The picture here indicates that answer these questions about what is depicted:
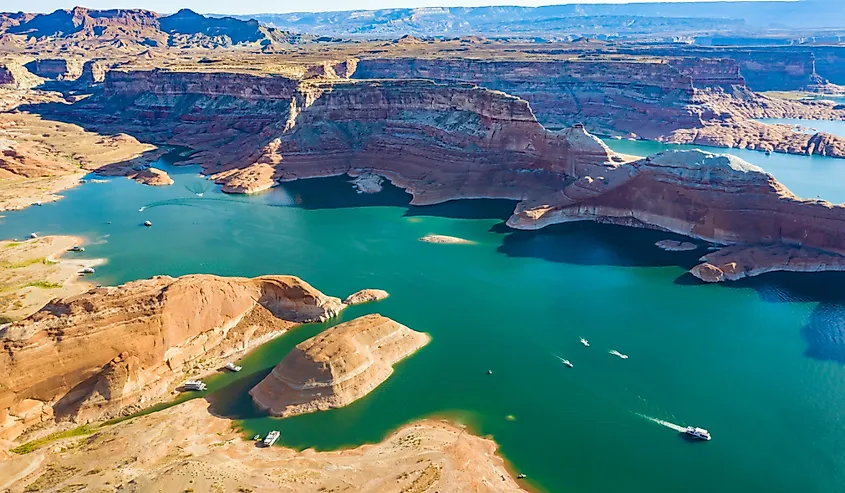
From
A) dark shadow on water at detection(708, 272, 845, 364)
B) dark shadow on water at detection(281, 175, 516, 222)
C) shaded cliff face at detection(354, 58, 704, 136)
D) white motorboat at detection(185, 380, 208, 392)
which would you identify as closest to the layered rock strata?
shaded cliff face at detection(354, 58, 704, 136)

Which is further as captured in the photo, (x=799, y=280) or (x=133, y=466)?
(x=799, y=280)

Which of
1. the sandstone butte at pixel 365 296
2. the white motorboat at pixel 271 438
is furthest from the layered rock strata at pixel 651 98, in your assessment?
the white motorboat at pixel 271 438

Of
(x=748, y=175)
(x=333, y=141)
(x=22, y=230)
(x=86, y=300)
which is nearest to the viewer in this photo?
(x=86, y=300)

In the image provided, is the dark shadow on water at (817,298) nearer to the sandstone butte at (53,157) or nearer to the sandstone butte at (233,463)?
the sandstone butte at (233,463)

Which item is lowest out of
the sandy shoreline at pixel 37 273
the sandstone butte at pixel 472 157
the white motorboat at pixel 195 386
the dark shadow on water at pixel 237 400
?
the dark shadow on water at pixel 237 400

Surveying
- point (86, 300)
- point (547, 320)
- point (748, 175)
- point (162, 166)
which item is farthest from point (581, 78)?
point (86, 300)

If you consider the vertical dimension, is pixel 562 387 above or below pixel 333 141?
below

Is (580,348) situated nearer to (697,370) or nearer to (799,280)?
(697,370)
